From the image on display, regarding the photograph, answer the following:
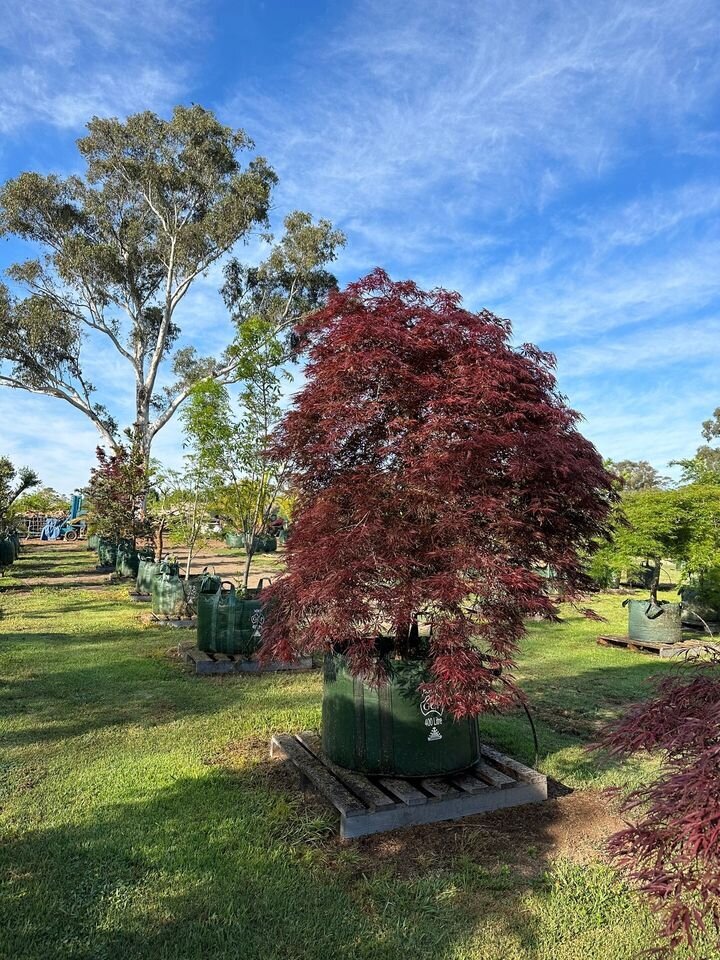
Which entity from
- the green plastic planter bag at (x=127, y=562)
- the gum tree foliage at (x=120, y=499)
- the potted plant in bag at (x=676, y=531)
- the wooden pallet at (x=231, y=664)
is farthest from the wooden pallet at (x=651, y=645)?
the gum tree foliage at (x=120, y=499)

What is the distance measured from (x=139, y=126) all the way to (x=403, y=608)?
1081 inches

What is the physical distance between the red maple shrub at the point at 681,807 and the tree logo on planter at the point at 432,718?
66.5 inches

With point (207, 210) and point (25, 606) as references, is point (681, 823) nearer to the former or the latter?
point (25, 606)

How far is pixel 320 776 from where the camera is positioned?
3.82m

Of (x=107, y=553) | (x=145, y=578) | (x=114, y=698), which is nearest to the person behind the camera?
(x=114, y=698)

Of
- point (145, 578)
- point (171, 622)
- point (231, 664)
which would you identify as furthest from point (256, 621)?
point (145, 578)

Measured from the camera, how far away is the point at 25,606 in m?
11.5

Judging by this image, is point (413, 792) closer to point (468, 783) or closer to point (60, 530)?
point (468, 783)

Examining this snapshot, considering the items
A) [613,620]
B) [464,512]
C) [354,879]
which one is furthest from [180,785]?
[613,620]

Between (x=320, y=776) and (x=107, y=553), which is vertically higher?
(x=107, y=553)

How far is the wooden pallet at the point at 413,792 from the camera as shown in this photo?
3426 mm

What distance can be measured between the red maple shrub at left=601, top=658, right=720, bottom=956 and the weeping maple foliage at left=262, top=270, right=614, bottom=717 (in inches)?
52.6

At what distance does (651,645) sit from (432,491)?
7059 millimetres

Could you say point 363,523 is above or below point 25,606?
above
